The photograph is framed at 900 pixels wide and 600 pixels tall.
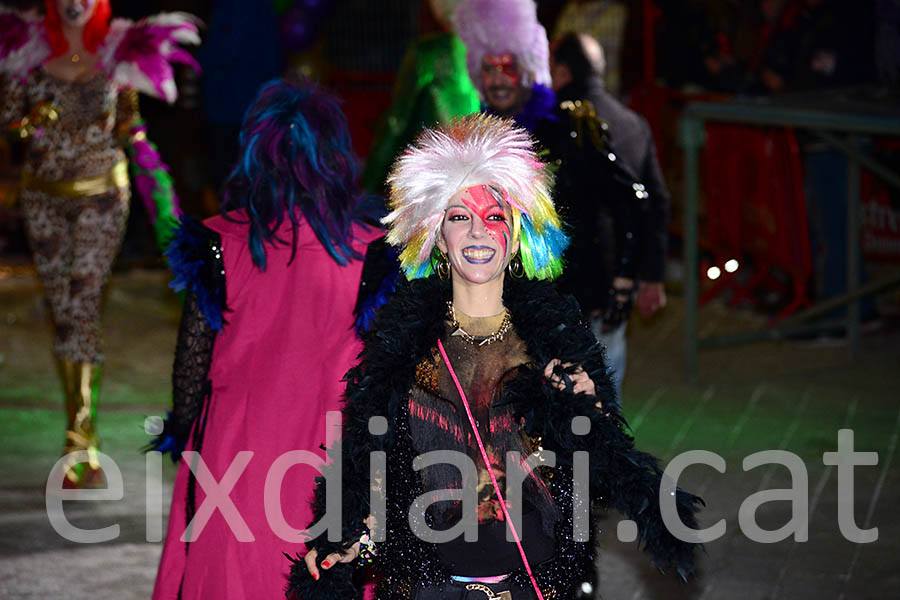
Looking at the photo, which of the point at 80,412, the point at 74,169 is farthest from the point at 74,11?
the point at 80,412

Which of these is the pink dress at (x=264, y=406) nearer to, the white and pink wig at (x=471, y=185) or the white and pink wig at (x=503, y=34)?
the white and pink wig at (x=471, y=185)

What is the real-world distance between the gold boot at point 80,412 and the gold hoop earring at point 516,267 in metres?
3.39

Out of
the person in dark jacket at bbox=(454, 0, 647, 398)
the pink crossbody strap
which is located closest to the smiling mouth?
the pink crossbody strap

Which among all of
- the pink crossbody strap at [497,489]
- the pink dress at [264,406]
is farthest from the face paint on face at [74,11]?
the pink crossbody strap at [497,489]

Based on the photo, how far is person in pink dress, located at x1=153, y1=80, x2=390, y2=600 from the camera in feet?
12.7

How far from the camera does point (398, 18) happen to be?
537 inches

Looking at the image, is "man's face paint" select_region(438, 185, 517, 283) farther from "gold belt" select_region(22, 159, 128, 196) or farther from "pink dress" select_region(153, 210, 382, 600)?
"gold belt" select_region(22, 159, 128, 196)

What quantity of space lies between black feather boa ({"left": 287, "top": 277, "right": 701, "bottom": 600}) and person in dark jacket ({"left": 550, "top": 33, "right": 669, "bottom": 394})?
Result: 2.33 meters

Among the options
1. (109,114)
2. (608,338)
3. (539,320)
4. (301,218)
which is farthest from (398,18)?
(539,320)

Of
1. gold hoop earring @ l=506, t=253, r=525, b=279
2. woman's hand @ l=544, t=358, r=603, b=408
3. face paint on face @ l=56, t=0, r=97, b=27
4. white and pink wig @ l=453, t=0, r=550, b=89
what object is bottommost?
woman's hand @ l=544, t=358, r=603, b=408

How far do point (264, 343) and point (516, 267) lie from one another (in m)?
1.02

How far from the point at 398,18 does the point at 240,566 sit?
10.4 m

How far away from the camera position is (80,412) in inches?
243

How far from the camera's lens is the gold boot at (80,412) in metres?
6.16
